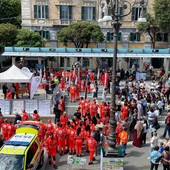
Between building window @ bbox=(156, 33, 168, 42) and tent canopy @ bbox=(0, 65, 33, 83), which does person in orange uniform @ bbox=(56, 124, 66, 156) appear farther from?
building window @ bbox=(156, 33, 168, 42)

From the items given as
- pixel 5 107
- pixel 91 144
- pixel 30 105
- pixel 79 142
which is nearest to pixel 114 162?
pixel 91 144

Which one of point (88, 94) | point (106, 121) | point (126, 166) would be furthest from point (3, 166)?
point (88, 94)

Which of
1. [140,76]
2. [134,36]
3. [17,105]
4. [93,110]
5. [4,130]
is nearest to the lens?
[4,130]

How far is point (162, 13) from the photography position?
4112cm

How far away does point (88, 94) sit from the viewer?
2761cm

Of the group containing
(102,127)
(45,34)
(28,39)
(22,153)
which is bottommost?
(102,127)

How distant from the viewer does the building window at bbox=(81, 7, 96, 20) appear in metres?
46.8

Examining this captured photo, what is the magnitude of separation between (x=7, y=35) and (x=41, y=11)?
702 cm

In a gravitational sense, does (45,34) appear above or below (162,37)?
above

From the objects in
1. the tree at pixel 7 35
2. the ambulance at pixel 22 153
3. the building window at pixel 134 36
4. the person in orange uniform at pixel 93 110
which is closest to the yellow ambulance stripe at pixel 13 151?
the ambulance at pixel 22 153

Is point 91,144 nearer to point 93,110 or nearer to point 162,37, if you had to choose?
point 93,110

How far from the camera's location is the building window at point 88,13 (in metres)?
46.8

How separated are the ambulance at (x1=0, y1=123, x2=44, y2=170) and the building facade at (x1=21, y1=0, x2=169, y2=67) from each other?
33071 millimetres

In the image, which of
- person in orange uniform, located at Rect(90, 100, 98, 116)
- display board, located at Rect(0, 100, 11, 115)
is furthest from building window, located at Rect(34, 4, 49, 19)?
person in orange uniform, located at Rect(90, 100, 98, 116)
